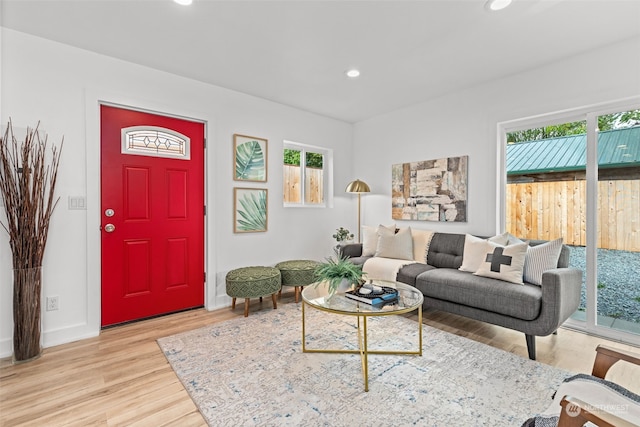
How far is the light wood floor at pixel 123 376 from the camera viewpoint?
5.29 feet

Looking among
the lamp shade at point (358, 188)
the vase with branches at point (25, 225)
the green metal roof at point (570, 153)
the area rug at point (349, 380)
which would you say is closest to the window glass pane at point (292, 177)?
the lamp shade at point (358, 188)

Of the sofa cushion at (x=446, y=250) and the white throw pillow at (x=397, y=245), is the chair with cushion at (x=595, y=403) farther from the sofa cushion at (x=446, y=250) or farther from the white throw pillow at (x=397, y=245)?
the white throw pillow at (x=397, y=245)

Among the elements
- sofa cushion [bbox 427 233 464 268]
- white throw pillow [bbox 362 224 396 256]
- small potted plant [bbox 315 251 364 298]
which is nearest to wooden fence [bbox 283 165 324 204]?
white throw pillow [bbox 362 224 396 256]

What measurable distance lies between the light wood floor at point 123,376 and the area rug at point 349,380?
0.13 metres

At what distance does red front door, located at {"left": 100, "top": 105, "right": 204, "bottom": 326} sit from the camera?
107 inches

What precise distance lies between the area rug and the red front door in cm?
67

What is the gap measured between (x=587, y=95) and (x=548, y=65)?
18.3 inches

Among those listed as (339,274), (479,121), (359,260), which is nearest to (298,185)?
(359,260)

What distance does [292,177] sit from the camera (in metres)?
4.21

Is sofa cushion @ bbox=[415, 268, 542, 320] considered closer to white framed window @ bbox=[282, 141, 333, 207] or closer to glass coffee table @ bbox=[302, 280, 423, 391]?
glass coffee table @ bbox=[302, 280, 423, 391]

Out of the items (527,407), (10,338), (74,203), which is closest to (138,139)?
(74,203)

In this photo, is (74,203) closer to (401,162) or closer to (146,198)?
(146,198)

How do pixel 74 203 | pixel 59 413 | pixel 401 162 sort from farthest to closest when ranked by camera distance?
pixel 401 162 < pixel 74 203 < pixel 59 413

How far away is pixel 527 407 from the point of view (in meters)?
1.64
